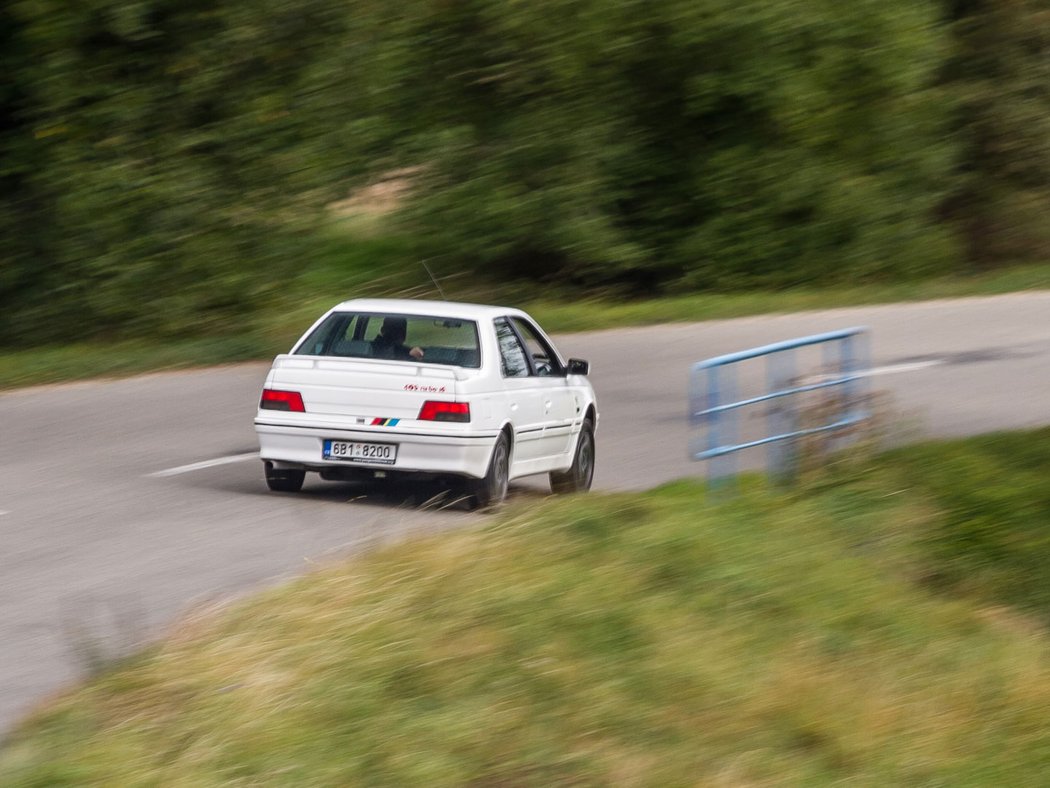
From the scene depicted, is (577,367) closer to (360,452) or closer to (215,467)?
(360,452)

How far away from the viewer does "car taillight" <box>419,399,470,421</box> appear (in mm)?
11711

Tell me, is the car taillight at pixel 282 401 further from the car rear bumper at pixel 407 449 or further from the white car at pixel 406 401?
the car rear bumper at pixel 407 449

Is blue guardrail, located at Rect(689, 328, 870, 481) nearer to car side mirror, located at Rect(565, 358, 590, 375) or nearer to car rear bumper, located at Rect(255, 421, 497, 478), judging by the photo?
car side mirror, located at Rect(565, 358, 590, 375)

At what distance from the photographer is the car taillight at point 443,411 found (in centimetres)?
1171

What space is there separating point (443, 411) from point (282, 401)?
1183 mm

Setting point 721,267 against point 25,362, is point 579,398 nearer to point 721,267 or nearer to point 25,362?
point 25,362

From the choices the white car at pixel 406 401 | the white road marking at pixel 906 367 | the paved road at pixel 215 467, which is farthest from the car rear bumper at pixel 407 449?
the white road marking at pixel 906 367

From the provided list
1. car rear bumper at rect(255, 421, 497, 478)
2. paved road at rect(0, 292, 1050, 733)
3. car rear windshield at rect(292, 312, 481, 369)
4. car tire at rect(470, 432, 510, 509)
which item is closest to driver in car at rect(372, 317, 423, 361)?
car rear windshield at rect(292, 312, 481, 369)

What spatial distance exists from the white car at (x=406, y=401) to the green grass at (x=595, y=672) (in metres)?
1.10

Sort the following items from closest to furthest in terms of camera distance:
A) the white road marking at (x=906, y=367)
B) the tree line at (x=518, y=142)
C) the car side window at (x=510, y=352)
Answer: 1. the car side window at (x=510, y=352)
2. the white road marking at (x=906, y=367)
3. the tree line at (x=518, y=142)

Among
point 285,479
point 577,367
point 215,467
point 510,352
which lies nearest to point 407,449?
point 510,352

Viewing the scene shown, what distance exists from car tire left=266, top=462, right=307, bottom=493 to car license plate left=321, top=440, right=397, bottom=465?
3.29 feet

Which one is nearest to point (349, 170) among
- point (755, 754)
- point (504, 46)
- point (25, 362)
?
point (504, 46)

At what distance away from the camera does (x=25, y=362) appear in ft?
67.3
